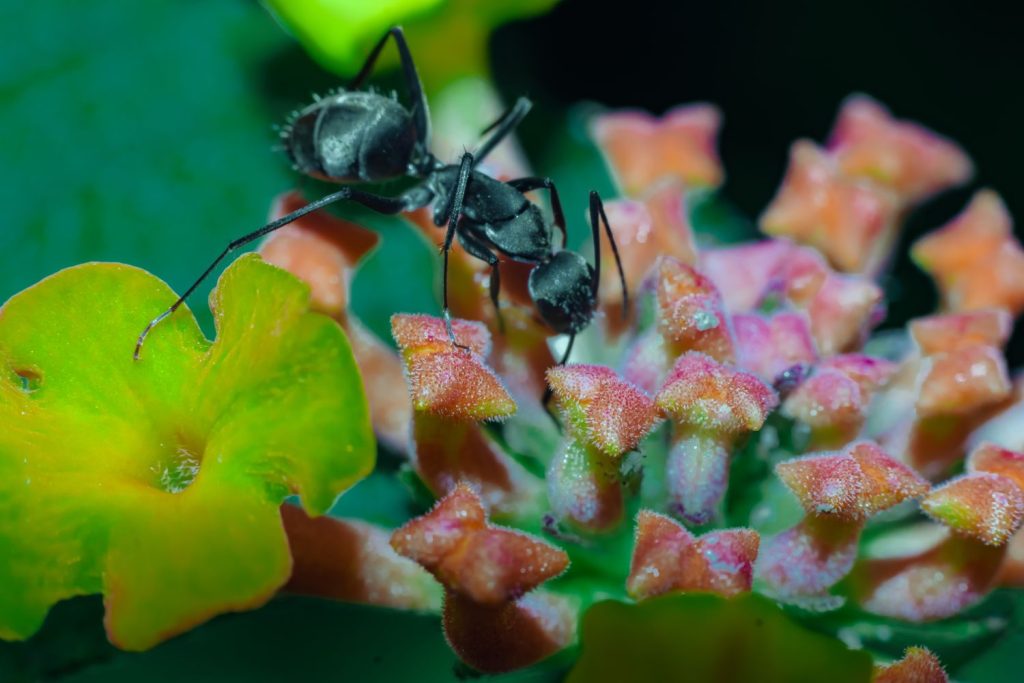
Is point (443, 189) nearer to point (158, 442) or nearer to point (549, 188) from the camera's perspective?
point (549, 188)

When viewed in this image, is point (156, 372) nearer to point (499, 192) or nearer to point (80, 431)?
point (80, 431)

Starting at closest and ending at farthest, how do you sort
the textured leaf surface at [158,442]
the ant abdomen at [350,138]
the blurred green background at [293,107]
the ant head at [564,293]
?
the textured leaf surface at [158,442] → the blurred green background at [293,107] → the ant head at [564,293] → the ant abdomen at [350,138]

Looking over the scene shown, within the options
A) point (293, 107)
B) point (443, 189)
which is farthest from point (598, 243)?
point (293, 107)

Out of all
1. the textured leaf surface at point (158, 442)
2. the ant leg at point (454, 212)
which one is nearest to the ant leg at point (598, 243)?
the ant leg at point (454, 212)

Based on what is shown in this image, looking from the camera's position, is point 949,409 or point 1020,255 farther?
point 1020,255

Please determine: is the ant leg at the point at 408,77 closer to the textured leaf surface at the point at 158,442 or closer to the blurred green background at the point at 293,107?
the blurred green background at the point at 293,107

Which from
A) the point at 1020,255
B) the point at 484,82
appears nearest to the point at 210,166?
the point at 484,82
